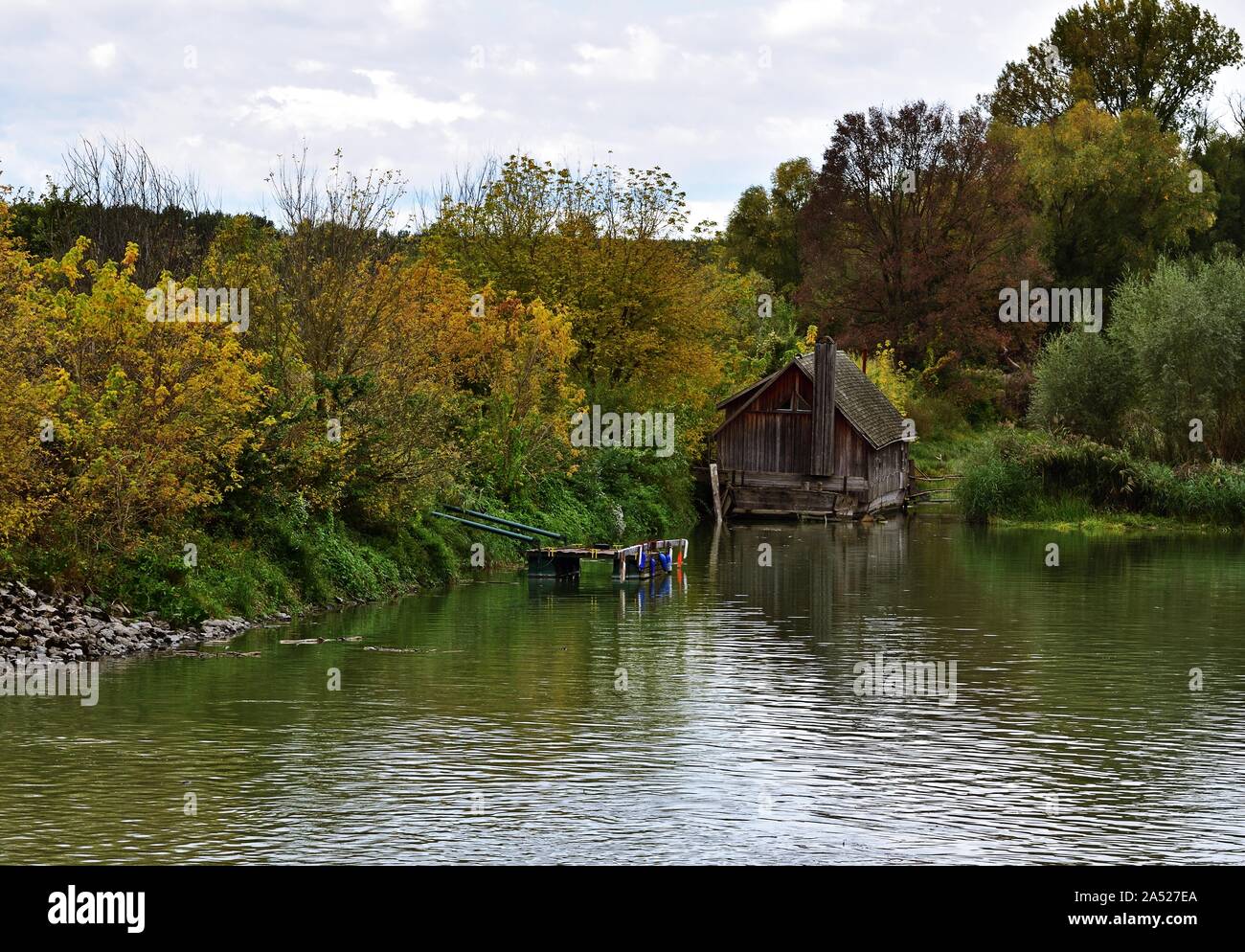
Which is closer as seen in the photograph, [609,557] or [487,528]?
[487,528]

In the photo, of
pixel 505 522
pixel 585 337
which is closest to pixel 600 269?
pixel 585 337

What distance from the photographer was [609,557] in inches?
1590

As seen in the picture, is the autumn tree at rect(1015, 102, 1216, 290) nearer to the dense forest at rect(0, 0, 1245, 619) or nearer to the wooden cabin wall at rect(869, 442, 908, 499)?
the dense forest at rect(0, 0, 1245, 619)

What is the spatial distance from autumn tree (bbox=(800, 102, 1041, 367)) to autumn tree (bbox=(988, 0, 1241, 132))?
11654 millimetres

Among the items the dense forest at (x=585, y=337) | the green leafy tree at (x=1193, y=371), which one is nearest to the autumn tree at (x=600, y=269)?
the dense forest at (x=585, y=337)

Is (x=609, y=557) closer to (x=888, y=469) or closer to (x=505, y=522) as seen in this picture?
(x=505, y=522)

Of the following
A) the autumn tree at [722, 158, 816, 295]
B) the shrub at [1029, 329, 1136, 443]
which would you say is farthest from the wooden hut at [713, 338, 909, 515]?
the autumn tree at [722, 158, 816, 295]

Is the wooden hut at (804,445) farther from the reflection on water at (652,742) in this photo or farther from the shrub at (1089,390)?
the reflection on water at (652,742)

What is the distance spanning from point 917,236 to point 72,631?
6835cm

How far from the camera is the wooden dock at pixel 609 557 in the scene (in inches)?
1549

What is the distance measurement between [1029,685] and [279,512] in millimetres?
15351

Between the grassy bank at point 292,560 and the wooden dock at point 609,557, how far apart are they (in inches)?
81.4

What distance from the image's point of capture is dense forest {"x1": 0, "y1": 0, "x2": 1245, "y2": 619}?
28.3m
